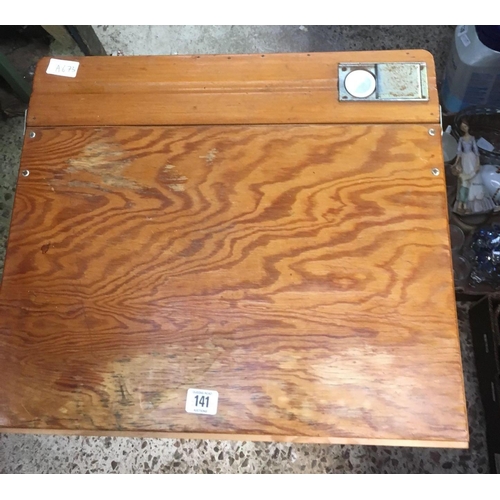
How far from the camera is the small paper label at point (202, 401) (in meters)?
0.75

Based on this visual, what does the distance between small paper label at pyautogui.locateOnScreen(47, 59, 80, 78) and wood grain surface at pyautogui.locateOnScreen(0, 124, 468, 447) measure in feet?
0.43

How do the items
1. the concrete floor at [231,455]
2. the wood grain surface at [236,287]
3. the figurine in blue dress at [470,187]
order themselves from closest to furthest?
1. the wood grain surface at [236,287]
2. the concrete floor at [231,455]
3. the figurine in blue dress at [470,187]

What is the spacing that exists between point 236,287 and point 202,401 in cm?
19

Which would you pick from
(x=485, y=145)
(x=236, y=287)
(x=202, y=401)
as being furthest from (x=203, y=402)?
(x=485, y=145)

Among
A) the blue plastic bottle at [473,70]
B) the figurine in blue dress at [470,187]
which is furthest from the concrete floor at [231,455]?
the blue plastic bottle at [473,70]

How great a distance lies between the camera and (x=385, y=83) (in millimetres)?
872

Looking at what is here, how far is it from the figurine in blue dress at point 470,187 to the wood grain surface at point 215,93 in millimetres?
477

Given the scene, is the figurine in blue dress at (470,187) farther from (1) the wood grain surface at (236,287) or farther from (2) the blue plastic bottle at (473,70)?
(1) the wood grain surface at (236,287)

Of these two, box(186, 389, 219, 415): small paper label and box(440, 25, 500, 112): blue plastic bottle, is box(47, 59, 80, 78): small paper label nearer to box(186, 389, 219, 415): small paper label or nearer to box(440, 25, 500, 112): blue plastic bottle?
box(186, 389, 219, 415): small paper label

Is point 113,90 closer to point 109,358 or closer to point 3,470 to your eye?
point 109,358

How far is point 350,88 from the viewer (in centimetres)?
87
